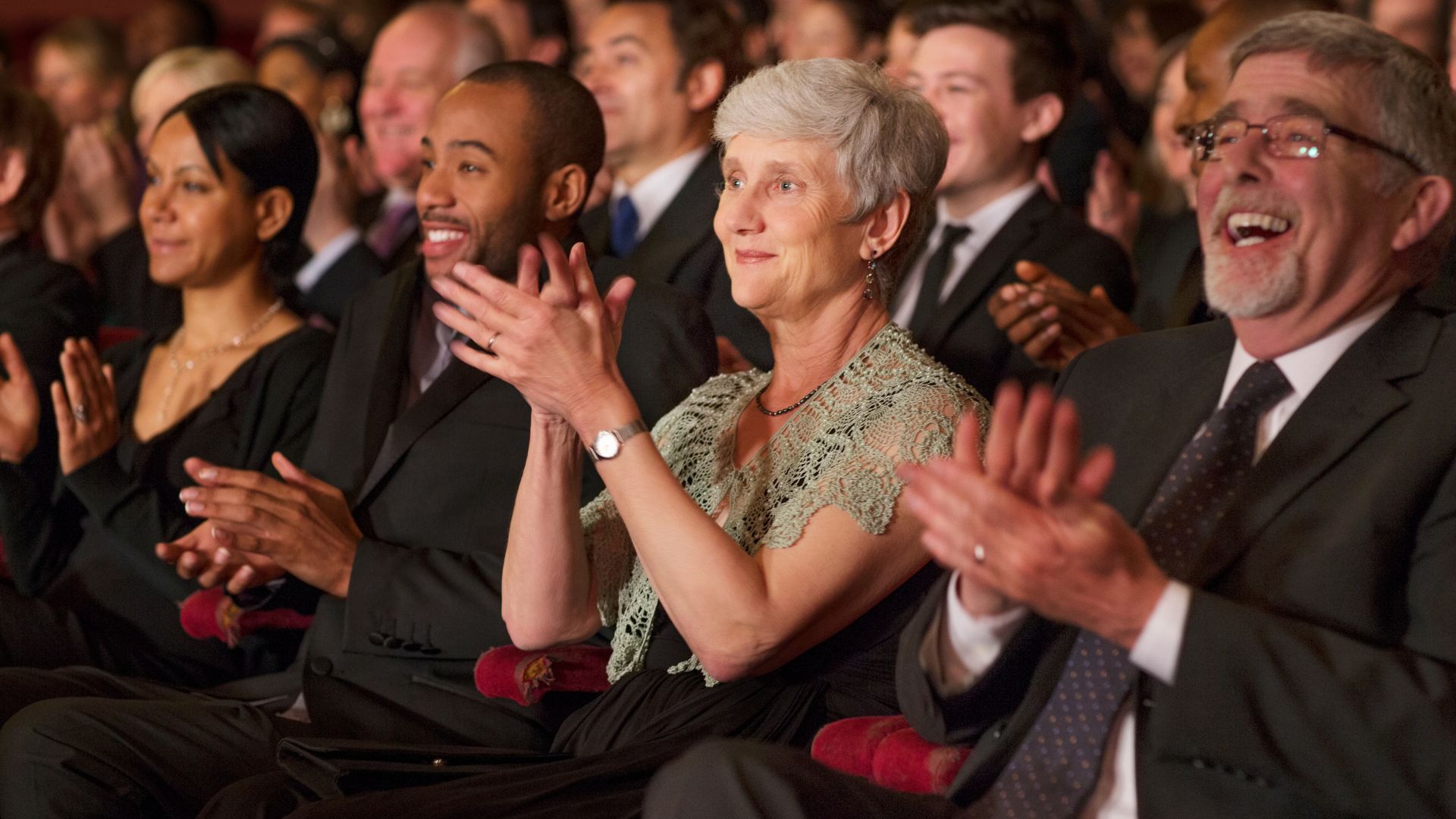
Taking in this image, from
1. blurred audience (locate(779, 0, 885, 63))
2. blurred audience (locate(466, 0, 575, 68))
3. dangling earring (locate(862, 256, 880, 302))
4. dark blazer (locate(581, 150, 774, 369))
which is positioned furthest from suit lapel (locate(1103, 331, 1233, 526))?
blurred audience (locate(466, 0, 575, 68))

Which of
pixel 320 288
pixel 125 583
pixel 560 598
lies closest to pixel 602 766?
pixel 560 598

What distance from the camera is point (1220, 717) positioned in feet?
4.58

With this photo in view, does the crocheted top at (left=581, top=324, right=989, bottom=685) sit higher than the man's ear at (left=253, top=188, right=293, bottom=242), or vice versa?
the man's ear at (left=253, top=188, right=293, bottom=242)

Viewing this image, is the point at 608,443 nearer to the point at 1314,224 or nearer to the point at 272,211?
the point at 1314,224

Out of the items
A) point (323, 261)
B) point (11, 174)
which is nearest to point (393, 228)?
point (323, 261)

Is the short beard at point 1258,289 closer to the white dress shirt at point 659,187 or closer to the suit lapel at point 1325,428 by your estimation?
the suit lapel at point 1325,428

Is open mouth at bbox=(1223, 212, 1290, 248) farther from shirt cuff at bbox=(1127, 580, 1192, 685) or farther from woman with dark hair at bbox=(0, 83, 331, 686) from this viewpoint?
woman with dark hair at bbox=(0, 83, 331, 686)

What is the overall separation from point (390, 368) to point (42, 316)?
97cm

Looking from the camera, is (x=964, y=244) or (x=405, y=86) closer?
(x=964, y=244)

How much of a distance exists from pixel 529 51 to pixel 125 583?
274 cm

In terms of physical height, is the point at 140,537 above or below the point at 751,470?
above

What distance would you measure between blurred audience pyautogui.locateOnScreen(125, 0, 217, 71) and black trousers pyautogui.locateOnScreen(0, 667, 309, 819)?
14.4ft

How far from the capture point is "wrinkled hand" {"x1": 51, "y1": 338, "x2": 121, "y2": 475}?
106 inches

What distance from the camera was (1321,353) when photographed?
162 cm
